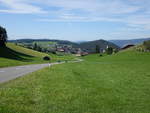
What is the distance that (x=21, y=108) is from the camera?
375 inches

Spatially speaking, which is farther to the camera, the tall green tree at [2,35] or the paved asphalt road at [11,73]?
the tall green tree at [2,35]

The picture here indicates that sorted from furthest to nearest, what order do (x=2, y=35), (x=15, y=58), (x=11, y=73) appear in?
(x=2, y=35)
(x=15, y=58)
(x=11, y=73)

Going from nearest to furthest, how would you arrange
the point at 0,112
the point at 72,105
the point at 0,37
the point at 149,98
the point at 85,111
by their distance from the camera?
the point at 0,112, the point at 85,111, the point at 72,105, the point at 149,98, the point at 0,37

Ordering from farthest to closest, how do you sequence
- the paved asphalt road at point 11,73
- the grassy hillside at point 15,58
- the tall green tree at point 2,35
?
the tall green tree at point 2,35, the grassy hillside at point 15,58, the paved asphalt road at point 11,73

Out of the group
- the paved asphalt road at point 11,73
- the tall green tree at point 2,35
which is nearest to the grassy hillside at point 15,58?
the tall green tree at point 2,35

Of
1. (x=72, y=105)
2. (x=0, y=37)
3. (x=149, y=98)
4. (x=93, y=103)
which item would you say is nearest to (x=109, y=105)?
(x=93, y=103)

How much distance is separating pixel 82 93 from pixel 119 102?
2681 millimetres

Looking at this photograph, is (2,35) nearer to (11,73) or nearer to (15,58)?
(15,58)

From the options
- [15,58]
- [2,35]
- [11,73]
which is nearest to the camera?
[11,73]

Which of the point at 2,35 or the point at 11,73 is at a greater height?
the point at 2,35

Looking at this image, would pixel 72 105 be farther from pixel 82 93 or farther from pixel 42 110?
pixel 82 93

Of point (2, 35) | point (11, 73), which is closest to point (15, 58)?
point (2, 35)

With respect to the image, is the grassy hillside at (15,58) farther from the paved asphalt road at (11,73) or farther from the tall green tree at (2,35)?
the paved asphalt road at (11,73)

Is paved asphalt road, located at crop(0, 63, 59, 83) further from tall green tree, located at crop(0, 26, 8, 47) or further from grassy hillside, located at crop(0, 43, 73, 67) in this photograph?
tall green tree, located at crop(0, 26, 8, 47)
